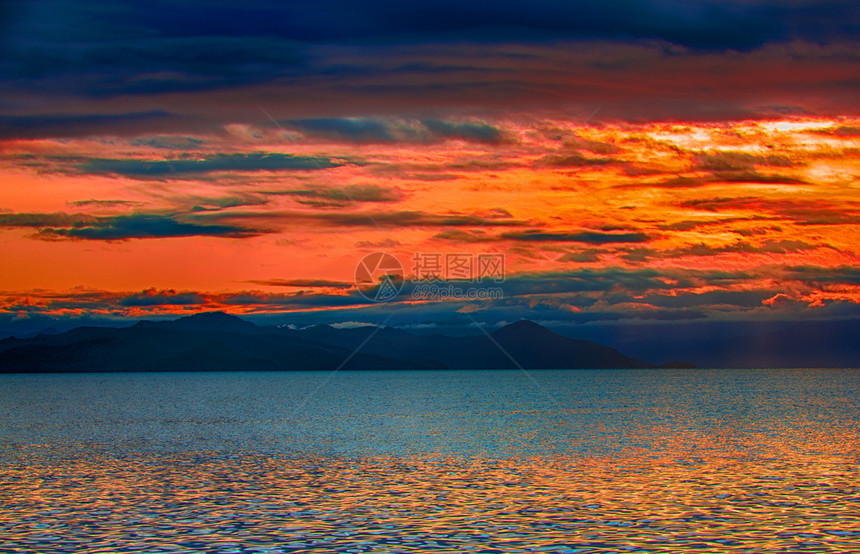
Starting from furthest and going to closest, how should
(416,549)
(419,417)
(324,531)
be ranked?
(419,417)
(324,531)
(416,549)

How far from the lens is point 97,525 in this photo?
31.2 m

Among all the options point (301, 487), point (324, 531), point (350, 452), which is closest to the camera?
point (324, 531)

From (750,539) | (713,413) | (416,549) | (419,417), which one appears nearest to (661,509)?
(750,539)

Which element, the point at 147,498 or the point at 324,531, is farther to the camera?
the point at 147,498

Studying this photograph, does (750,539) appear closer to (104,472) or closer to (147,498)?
(147,498)

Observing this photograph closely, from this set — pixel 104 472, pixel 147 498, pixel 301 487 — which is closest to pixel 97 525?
pixel 147 498

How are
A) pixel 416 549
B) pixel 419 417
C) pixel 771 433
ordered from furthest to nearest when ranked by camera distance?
pixel 419 417 < pixel 771 433 < pixel 416 549

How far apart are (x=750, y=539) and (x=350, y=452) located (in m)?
34.0

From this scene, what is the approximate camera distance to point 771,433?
7362 cm

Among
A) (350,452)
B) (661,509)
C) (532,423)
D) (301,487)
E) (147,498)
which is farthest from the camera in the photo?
(532,423)

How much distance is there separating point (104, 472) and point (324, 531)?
23.1m

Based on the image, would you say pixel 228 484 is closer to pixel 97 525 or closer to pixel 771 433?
pixel 97 525

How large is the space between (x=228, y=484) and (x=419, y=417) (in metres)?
58.1

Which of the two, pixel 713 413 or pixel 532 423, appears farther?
pixel 713 413
